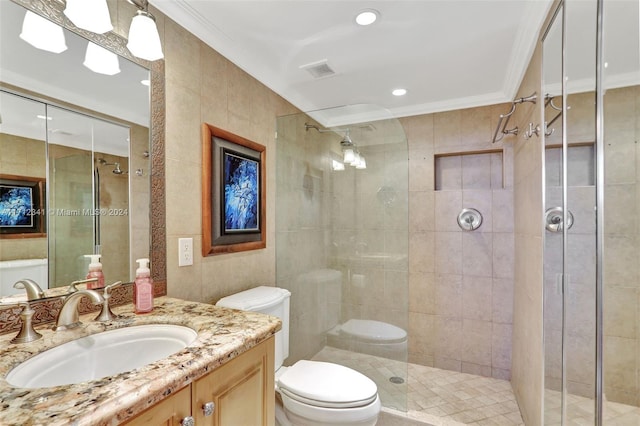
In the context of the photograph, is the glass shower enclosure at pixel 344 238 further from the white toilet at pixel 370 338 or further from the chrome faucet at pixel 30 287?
the chrome faucet at pixel 30 287

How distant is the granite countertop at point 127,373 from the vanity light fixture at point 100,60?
95cm

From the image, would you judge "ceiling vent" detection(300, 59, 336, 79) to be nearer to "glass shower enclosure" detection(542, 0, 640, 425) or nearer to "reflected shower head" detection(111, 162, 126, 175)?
"glass shower enclosure" detection(542, 0, 640, 425)

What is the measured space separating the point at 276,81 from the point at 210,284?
57.7 inches

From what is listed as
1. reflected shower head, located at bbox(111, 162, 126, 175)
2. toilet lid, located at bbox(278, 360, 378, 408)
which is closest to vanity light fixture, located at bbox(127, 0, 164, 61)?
reflected shower head, located at bbox(111, 162, 126, 175)

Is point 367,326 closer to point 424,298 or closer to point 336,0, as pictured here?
point 424,298

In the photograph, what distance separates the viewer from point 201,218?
162cm

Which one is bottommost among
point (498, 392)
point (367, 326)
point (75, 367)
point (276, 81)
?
point (498, 392)

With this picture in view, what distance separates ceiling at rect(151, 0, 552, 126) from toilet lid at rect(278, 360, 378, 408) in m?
1.65

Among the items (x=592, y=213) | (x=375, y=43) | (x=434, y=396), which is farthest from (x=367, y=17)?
(x=434, y=396)

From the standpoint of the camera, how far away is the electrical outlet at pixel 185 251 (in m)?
1.49

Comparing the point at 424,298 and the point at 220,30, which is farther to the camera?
the point at 424,298

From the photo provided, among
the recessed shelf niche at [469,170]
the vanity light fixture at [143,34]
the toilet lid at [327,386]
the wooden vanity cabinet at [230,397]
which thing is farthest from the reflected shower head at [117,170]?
the recessed shelf niche at [469,170]

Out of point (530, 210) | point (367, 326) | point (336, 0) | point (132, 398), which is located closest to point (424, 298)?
point (367, 326)

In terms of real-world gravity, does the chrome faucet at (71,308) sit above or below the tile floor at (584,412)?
above
